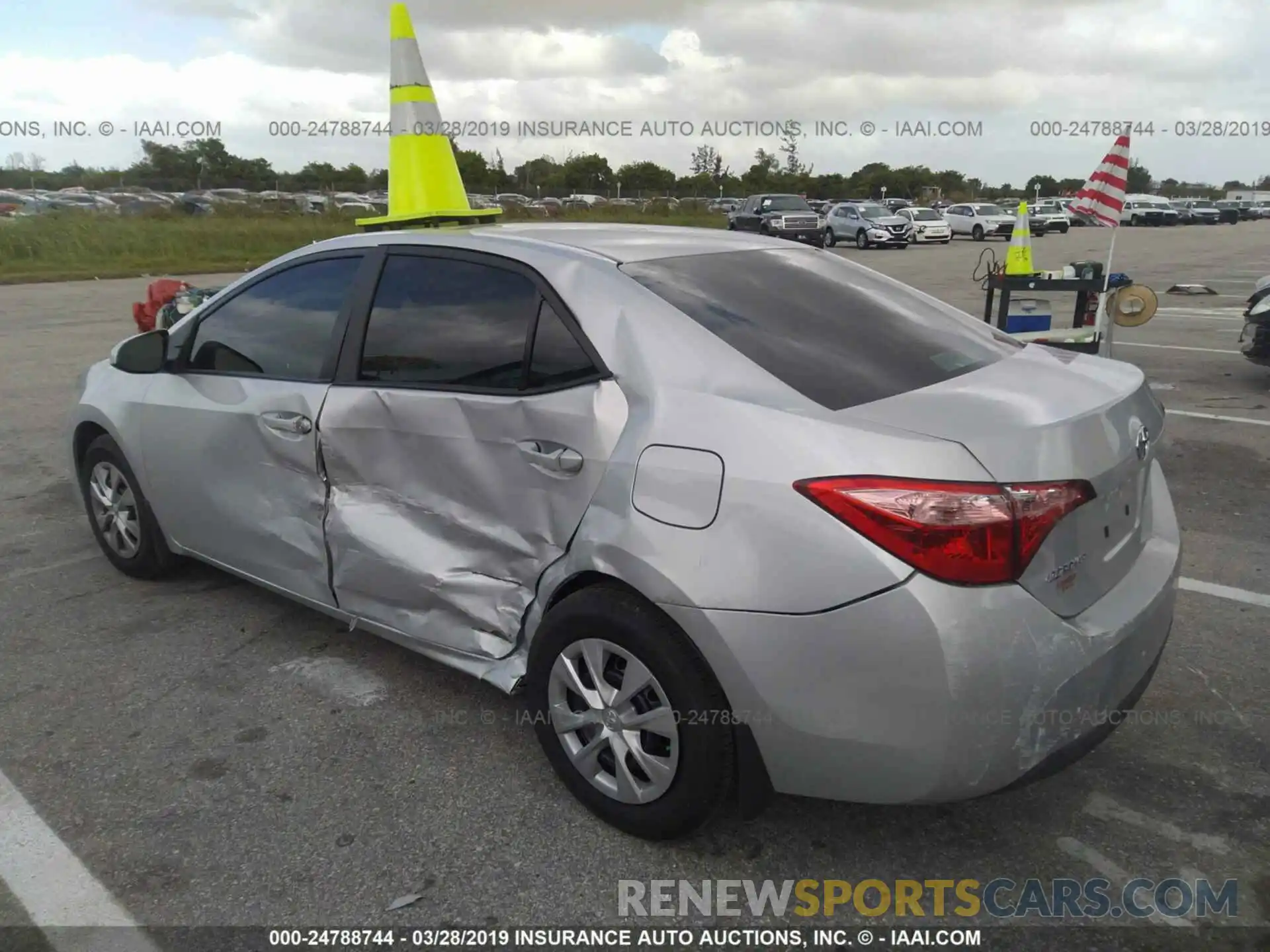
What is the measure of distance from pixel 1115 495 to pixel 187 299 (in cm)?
556

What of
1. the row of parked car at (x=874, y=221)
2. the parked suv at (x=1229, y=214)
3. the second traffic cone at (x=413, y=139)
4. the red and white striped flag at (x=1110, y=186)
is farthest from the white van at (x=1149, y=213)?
the second traffic cone at (x=413, y=139)

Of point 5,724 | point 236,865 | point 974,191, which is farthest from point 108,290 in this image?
point 974,191

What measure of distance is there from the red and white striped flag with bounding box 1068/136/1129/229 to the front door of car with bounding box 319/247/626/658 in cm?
690

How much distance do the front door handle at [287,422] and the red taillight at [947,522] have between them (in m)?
1.96

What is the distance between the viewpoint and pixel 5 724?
3211mm

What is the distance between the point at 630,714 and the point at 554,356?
39.8 inches

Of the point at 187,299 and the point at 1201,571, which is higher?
the point at 187,299

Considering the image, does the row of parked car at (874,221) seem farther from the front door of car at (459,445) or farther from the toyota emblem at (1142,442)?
the front door of car at (459,445)

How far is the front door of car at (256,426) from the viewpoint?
10.9ft

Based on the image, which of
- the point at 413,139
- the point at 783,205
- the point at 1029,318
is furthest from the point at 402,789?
the point at 783,205

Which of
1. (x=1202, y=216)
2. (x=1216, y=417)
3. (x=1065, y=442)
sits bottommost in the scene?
(x=1202, y=216)

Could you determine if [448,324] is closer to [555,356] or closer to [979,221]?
[555,356]

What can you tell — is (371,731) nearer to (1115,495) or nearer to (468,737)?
(468,737)

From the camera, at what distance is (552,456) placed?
2619mm
